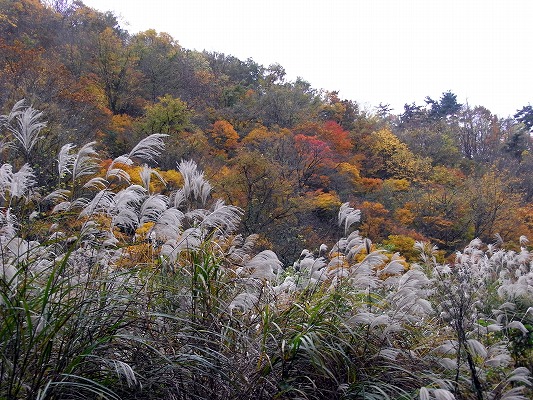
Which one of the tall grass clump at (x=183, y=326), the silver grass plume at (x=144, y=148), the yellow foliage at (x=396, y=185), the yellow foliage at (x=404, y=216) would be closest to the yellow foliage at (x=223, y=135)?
the yellow foliage at (x=396, y=185)

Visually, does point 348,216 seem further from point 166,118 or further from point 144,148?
point 166,118

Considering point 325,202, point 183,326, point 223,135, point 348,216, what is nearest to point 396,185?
point 325,202

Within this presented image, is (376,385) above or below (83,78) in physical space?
below

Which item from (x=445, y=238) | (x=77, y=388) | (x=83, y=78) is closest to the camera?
(x=77, y=388)

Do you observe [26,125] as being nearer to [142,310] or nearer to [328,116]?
[142,310]

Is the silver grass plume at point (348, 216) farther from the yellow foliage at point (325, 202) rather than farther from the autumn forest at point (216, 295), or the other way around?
the yellow foliage at point (325, 202)

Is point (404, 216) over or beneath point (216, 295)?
over

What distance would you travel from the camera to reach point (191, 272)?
3602 mm

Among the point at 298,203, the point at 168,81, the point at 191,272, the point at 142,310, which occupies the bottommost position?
the point at 142,310

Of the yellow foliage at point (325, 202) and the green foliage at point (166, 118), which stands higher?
the green foliage at point (166, 118)

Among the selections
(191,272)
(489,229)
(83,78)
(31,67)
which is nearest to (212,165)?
(31,67)

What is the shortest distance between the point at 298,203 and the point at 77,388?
14.8 m

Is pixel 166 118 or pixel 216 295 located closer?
pixel 216 295

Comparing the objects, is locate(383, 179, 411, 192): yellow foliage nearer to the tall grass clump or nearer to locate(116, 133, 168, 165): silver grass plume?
the tall grass clump
